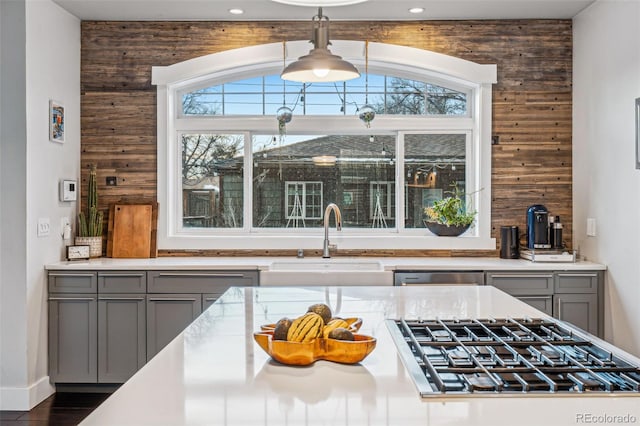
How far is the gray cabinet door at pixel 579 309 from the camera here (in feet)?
12.7

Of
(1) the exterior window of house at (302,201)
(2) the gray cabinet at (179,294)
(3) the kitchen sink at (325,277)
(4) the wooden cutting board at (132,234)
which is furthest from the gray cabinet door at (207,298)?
(1) the exterior window of house at (302,201)

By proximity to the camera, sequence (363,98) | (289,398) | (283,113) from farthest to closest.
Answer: (363,98), (283,113), (289,398)

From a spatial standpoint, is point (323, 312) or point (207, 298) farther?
point (207, 298)

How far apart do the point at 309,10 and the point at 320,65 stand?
2.31 metres

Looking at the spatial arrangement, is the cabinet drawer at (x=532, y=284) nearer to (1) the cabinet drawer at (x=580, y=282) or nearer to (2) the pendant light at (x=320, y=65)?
(1) the cabinet drawer at (x=580, y=282)

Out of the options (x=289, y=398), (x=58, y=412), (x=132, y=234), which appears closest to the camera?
(x=289, y=398)

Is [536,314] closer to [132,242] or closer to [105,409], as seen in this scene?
[105,409]

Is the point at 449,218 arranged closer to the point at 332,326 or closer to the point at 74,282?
the point at 74,282

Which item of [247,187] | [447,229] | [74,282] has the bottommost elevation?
[74,282]

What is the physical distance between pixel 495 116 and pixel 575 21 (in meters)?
0.92

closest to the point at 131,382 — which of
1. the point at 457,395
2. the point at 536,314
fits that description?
the point at 457,395

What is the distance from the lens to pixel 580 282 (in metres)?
3.90

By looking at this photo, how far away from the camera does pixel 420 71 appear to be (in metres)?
4.58

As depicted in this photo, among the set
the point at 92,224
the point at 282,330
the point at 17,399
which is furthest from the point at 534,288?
the point at 17,399
